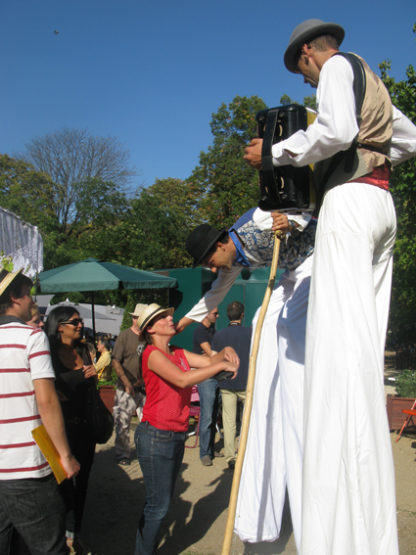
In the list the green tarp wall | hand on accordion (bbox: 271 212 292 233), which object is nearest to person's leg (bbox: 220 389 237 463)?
hand on accordion (bbox: 271 212 292 233)

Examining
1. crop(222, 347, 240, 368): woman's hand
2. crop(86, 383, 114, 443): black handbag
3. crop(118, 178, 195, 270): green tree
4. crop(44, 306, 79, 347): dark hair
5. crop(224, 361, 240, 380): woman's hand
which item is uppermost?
crop(118, 178, 195, 270): green tree

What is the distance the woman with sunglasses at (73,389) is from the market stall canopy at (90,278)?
476cm

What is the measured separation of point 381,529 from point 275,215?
161 centimetres

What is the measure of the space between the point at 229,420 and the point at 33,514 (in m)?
4.02

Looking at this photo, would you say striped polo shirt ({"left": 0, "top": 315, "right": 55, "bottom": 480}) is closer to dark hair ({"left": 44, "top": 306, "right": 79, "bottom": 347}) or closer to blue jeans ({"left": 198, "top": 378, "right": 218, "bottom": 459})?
dark hair ({"left": 44, "top": 306, "right": 79, "bottom": 347})

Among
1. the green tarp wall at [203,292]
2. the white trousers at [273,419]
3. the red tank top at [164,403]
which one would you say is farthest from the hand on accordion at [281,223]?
the green tarp wall at [203,292]

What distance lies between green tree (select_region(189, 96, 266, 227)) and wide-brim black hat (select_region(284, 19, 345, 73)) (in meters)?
11.9

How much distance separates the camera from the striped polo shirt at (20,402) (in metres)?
2.60

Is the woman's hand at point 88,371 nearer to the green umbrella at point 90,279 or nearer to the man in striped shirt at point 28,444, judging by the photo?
the man in striped shirt at point 28,444

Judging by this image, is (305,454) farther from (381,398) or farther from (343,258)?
(343,258)

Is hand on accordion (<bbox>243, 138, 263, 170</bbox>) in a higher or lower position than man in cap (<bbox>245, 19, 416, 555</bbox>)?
higher

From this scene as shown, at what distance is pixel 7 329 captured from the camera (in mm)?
2695

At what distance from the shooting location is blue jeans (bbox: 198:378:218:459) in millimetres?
6334

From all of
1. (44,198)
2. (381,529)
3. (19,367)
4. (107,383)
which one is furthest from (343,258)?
(44,198)
